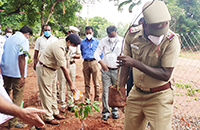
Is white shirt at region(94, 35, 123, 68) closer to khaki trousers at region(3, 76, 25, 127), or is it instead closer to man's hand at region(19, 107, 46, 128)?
khaki trousers at region(3, 76, 25, 127)

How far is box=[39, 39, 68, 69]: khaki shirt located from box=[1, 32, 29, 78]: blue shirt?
42 cm

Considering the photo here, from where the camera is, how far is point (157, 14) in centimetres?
188

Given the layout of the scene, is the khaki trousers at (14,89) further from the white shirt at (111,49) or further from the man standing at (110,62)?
the white shirt at (111,49)

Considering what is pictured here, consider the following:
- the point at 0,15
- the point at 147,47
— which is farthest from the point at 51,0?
the point at 147,47

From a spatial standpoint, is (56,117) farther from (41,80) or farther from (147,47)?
(147,47)

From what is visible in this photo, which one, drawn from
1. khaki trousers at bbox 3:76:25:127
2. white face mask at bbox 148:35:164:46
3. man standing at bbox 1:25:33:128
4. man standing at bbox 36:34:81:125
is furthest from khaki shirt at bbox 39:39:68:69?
white face mask at bbox 148:35:164:46

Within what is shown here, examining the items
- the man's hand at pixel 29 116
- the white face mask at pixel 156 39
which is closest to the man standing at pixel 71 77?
the white face mask at pixel 156 39

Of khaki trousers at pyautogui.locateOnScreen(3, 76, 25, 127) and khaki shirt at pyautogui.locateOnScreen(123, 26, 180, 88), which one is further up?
khaki shirt at pyautogui.locateOnScreen(123, 26, 180, 88)

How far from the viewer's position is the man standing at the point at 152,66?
6.33 feet

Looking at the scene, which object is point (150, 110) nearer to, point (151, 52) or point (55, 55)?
point (151, 52)

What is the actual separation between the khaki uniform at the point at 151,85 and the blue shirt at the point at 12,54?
7.31 feet

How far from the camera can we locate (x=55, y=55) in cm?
342

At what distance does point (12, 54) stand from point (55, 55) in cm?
86

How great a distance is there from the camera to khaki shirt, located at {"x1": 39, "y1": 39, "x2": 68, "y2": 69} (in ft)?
11.1
